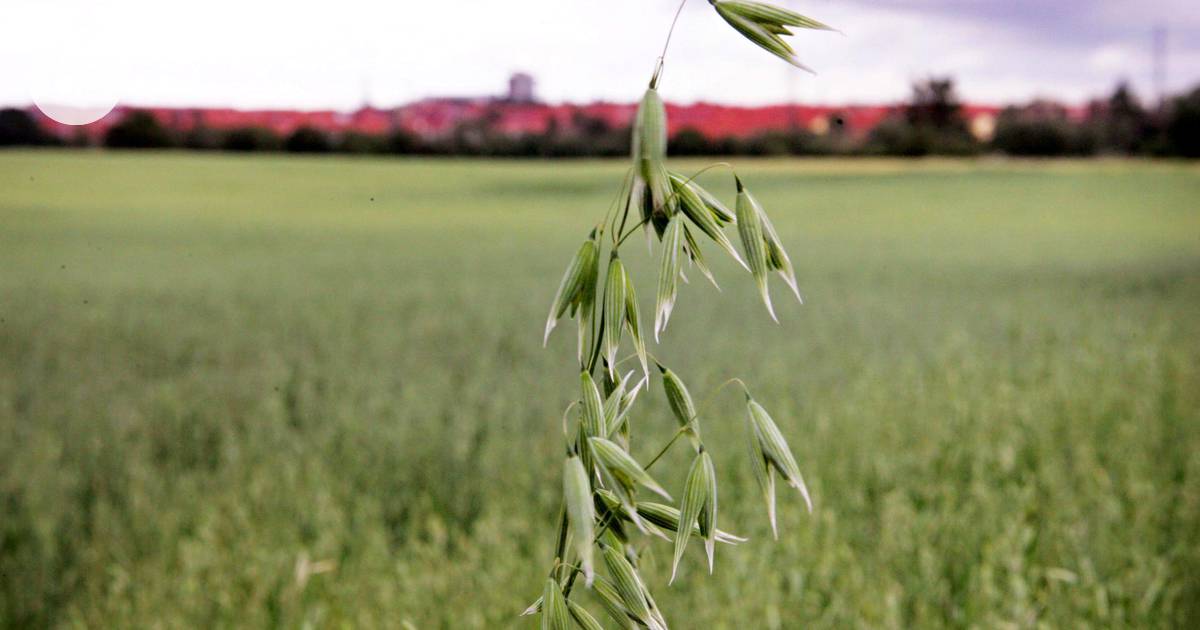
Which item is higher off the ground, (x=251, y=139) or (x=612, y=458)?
(x=251, y=139)

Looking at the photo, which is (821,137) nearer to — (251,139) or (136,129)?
(251,139)

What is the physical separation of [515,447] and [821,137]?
20315 millimetres

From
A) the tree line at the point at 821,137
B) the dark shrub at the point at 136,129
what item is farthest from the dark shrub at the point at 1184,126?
the dark shrub at the point at 136,129

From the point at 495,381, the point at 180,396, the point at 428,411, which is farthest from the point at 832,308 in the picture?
the point at 180,396

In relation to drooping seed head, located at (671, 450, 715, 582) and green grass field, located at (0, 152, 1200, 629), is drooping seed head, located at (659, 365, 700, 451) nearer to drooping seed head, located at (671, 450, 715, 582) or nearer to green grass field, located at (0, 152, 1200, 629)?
drooping seed head, located at (671, 450, 715, 582)

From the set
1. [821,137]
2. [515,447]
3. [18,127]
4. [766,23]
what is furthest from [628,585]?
[821,137]

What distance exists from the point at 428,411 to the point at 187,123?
51.7ft

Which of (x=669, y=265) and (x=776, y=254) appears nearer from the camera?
(x=669, y=265)

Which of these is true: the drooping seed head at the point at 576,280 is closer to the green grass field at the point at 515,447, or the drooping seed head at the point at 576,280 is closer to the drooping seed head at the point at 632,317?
the drooping seed head at the point at 632,317

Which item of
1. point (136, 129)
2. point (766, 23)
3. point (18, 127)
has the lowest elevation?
point (766, 23)

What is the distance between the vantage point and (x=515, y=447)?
368 centimetres

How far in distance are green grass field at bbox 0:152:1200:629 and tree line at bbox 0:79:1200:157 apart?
16.0 feet

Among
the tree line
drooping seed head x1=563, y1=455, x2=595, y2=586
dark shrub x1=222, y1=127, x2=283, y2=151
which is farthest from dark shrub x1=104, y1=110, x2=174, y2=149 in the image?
drooping seed head x1=563, y1=455, x2=595, y2=586

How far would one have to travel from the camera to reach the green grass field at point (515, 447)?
97.2 inches
